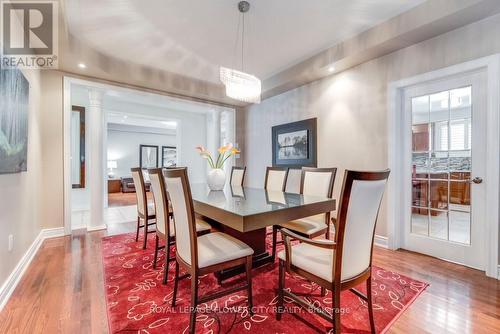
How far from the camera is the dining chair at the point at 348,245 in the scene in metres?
1.18

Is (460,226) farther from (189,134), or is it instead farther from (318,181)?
(189,134)

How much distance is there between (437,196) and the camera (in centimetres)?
257

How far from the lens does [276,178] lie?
3020 millimetres

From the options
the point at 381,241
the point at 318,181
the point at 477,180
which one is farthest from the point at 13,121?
the point at 477,180

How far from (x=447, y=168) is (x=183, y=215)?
9.12 feet

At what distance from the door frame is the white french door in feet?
0.23

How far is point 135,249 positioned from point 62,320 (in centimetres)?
129

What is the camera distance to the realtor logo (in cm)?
193

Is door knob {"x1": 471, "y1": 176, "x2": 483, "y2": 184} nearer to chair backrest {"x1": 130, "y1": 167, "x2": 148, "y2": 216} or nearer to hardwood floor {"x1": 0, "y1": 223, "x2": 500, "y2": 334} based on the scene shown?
hardwood floor {"x1": 0, "y1": 223, "x2": 500, "y2": 334}

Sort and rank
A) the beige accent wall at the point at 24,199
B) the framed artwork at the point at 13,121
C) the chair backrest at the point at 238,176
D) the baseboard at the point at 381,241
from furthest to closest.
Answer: the chair backrest at the point at 238,176 → the baseboard at the point at 381,241 → the beige accent wall at the point at 24,199 → the framed artwork at the point at 13,121

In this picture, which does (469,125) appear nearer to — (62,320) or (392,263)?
(392,263)

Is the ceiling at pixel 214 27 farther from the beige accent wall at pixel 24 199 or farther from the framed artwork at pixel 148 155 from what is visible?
the framed artwork at pixel 148 155

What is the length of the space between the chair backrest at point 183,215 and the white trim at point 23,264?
1.44 meters

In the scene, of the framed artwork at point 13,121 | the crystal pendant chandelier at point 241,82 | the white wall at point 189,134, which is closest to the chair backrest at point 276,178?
the crystal pendant chandelier at point 241,82
